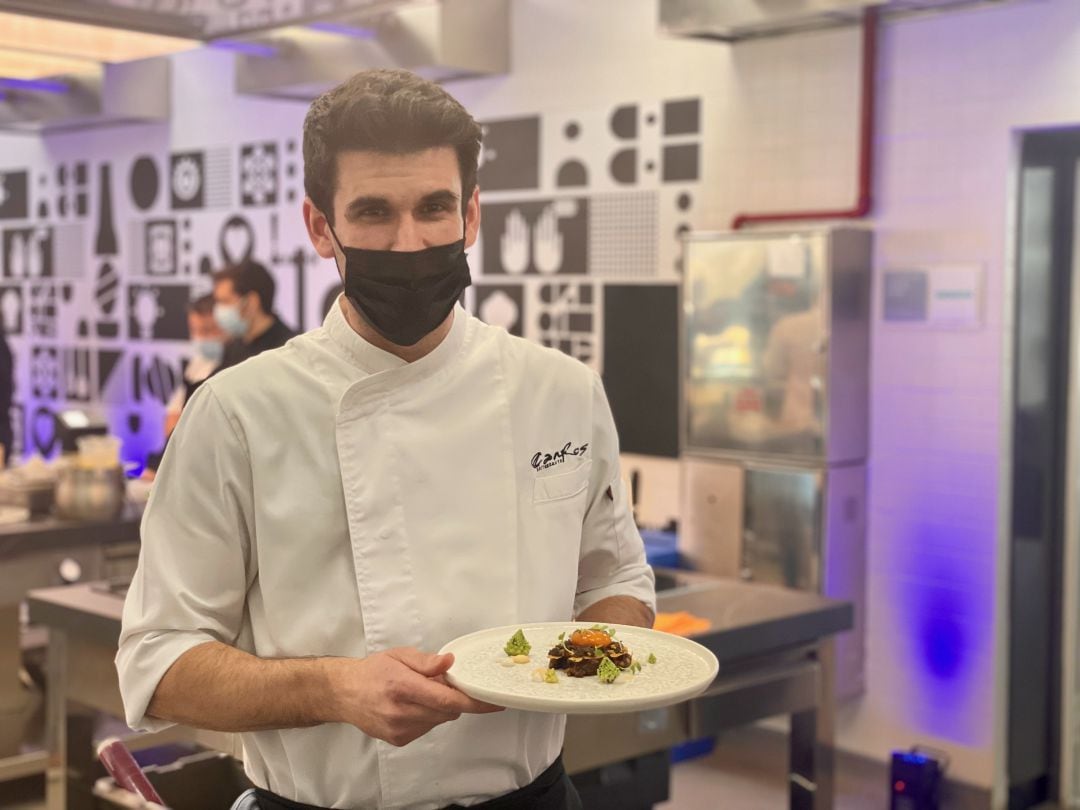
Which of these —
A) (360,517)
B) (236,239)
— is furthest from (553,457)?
(236,239)

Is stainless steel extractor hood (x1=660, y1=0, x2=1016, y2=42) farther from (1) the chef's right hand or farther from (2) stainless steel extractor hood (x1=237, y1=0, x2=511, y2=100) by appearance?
(1) the chef's right hand

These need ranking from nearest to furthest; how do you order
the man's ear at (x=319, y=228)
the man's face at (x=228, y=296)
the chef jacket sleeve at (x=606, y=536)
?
the man's ear at (x=319, y=228)
the chef jacket sleeve at (x=606, y=536)
the man's face at (x=228, y=296)

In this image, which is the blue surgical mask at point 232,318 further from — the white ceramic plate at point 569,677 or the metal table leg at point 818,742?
the white ceramic plate at point 569,677

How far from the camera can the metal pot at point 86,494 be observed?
4.68 meters

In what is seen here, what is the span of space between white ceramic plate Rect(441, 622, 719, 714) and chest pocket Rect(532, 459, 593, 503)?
0.16 m

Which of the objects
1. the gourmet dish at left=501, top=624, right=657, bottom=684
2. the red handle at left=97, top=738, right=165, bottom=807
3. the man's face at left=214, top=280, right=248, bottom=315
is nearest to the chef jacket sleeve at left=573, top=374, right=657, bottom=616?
the gourmet dish at left=501, top=624, right=657, bottom=684

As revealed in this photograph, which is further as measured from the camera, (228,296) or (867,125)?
(228,296)

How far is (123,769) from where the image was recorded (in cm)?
198

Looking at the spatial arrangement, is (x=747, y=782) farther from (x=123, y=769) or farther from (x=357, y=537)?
(x=357, y=537)

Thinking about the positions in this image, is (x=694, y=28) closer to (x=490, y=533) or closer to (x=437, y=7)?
(x=437, y=7)

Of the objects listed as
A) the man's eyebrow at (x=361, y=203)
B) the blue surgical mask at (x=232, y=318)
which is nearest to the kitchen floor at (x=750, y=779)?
the blue surgical mask at (x=232, y=318)

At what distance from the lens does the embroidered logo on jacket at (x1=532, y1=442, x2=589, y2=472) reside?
1.72m

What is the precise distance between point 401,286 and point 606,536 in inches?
18.1

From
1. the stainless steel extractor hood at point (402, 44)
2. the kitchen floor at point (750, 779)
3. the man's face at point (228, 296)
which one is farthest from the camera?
the stainless steel extractor hood at point (402, 44)
